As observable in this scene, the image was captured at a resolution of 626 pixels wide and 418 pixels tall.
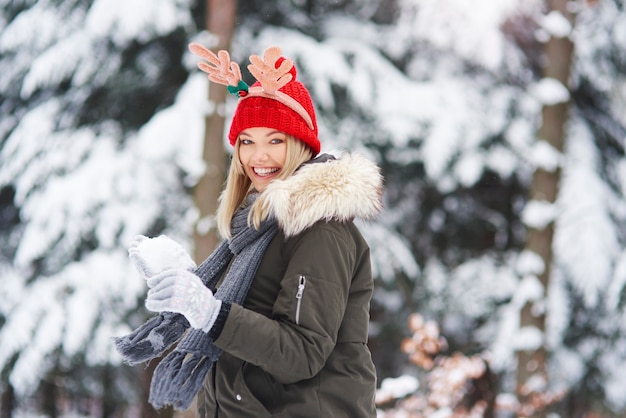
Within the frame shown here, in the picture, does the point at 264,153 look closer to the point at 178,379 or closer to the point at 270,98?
the point at 270,98

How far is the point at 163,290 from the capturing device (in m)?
1.85

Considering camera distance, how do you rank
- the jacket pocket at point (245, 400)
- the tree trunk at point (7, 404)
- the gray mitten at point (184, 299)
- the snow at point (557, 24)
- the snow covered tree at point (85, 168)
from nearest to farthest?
the gray mitten at point (184, 299), the jacket pocket at point (245, 400), the snow covered tree at point (85, 168), the snow at point (557, 24), the tree trunk at point (7, 404)

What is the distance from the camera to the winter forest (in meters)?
7.34

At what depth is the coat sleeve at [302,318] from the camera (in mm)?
1868

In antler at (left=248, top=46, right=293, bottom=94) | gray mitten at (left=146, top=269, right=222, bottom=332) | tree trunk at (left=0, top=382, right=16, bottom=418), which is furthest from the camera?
tree trunk at (left=0, top=382, right=16, bottom=418)

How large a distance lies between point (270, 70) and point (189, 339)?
0.76 meters

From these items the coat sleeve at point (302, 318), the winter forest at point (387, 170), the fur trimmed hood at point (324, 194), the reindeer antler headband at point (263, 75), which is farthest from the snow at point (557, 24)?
the coat sleeve at point (302, 318)

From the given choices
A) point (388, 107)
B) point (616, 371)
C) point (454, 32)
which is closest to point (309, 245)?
point (388, 107)

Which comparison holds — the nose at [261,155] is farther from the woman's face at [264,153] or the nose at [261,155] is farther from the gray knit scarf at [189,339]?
the gray knit scarf at [189,339]

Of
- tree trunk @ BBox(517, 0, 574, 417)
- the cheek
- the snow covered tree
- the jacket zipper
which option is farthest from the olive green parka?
tree trunk @ BBox(517, 0, 574, 417)

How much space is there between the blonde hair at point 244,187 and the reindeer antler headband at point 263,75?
0.08 meters

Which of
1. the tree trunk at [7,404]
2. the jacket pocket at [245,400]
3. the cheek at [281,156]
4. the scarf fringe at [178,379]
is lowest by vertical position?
the tree trunk at [7,404]

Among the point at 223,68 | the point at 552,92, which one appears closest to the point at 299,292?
the point at 223,68

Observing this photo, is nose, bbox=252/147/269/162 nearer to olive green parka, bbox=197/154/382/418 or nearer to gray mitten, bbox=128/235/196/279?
olive green parka, bbox=197/154/382/418
